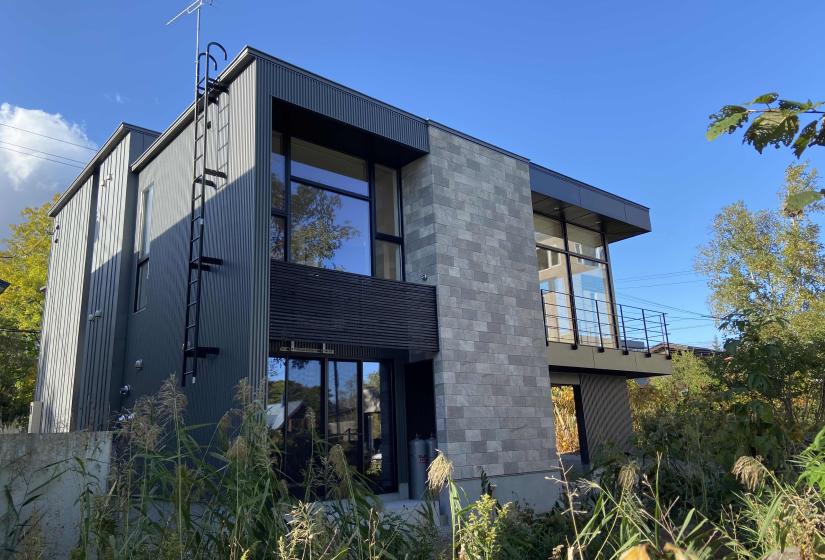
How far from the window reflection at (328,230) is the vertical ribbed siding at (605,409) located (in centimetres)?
650

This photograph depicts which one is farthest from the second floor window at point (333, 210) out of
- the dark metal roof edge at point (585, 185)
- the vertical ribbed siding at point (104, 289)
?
the vertical ribbed siding at point (104, 289)

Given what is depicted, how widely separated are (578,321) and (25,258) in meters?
20.1

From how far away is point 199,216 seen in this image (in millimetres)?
8891

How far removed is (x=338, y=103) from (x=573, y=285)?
7049mm

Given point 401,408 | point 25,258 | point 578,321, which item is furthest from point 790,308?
point 25,258

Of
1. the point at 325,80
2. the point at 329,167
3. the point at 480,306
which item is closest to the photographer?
the point at 325,80

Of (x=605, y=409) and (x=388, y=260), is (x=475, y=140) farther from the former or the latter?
(x=605, y=409)

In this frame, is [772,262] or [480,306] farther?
[772,262]

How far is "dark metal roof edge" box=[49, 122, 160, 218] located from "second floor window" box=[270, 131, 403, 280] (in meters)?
4.54

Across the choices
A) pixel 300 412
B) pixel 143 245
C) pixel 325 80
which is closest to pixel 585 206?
pixel 325 80

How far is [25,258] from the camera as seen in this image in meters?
22.0

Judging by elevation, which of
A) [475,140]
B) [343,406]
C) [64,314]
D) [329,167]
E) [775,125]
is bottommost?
[343,406]

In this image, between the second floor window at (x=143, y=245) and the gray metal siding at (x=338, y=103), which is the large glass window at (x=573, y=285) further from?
the second floor window at (x=143, y=245)

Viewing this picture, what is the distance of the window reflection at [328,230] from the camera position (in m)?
8.81
